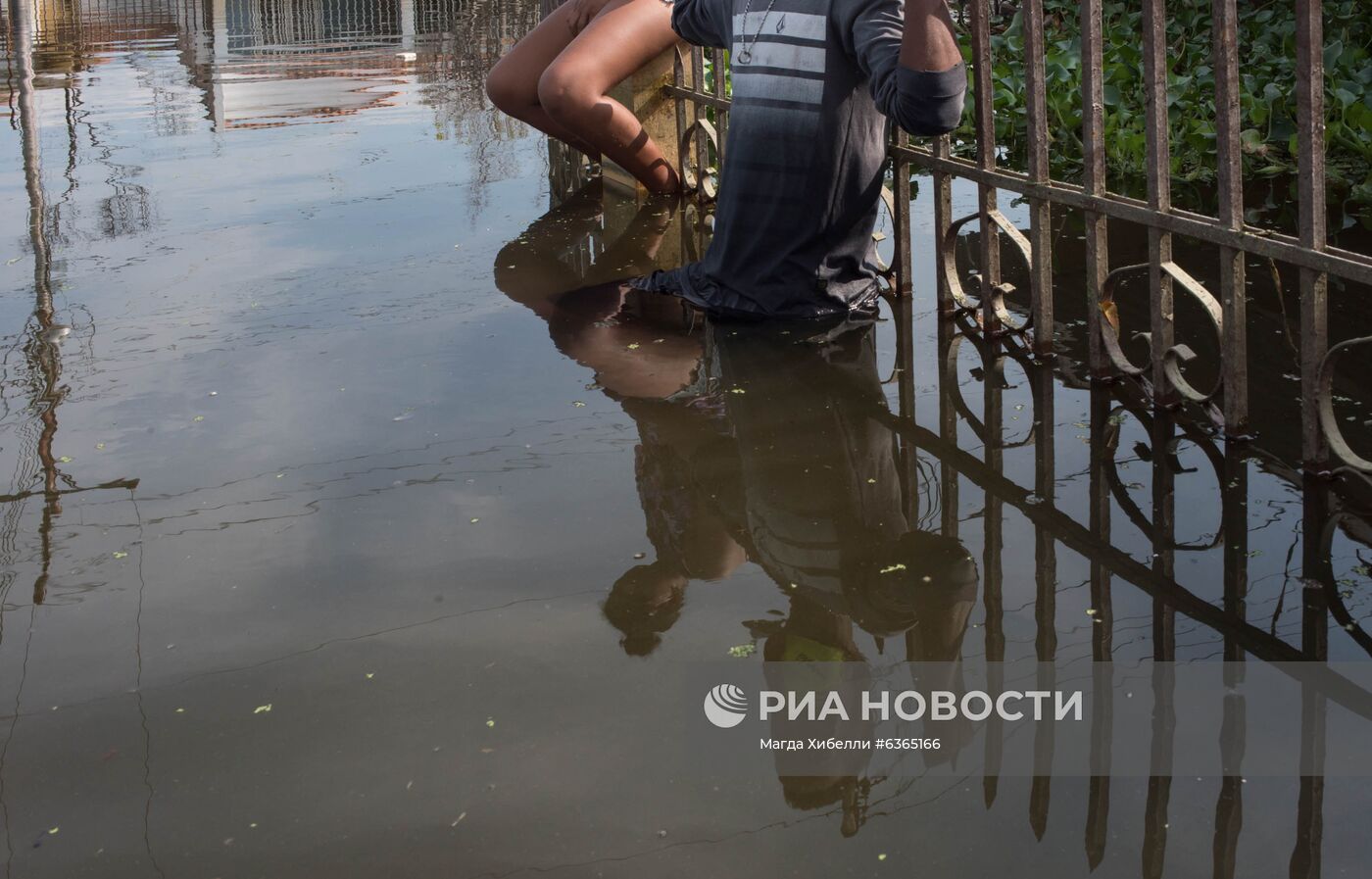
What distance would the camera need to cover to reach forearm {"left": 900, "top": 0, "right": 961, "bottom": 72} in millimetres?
4168

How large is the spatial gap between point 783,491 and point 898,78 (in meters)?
1.35

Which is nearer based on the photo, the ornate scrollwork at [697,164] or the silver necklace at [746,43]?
the silver necklace at [746,43]

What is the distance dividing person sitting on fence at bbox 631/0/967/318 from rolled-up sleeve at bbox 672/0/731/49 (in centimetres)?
2

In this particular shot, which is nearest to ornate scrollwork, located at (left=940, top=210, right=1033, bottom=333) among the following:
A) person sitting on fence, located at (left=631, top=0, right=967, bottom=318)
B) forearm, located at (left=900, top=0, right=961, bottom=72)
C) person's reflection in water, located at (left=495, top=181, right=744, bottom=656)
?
person sitting on fence, located at (left=631, top=0, right=967, bottom=318)

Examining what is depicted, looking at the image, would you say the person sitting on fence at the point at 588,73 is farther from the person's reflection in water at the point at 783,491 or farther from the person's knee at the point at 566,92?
the person's reflection in water at the point at 783,491

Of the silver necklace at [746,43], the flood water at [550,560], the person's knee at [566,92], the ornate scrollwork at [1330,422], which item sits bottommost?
the flood water at [550,560]

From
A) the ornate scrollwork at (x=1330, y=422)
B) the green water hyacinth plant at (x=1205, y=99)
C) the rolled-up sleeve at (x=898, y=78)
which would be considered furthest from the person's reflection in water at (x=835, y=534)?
the green water hyacinth plant at (x=1205, y=99)

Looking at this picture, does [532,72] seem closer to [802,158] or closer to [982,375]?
[802,158]

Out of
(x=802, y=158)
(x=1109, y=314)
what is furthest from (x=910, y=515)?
(x=802, y=158)

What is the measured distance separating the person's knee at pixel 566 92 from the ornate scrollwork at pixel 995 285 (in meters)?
1.98

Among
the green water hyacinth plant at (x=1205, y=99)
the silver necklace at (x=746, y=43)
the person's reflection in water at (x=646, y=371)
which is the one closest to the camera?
the person's reflection in water at (x=646, y=371)

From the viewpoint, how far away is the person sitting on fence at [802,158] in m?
4.75

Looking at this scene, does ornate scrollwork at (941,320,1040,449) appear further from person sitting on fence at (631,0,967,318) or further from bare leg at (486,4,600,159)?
bare leg at (486,4,600,159)

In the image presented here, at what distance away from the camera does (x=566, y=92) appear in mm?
6414
